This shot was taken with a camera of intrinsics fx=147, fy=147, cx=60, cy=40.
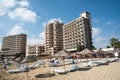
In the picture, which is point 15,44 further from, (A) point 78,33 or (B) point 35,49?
(A) point 78,33

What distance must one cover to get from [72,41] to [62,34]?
14253 millimetres

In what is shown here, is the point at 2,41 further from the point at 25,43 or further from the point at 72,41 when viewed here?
the point at 72,41

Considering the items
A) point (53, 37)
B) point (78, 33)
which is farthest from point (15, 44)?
point (78, 33)

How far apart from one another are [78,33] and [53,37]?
70.4 ft

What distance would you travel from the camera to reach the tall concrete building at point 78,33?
78.9 metres

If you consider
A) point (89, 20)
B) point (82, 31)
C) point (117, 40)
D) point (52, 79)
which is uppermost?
point (89, 20)

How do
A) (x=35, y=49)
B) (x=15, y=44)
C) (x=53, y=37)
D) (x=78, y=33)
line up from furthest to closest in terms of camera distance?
1. (x=15, y=44)
2. (x=35, y=49)
3. (x=53, y=37)
4. (x=78, y=33)

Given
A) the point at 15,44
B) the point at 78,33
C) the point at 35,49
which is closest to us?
the point at 78,33

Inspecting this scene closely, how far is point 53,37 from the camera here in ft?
319

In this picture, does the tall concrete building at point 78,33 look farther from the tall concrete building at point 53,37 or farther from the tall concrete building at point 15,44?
the tall concrete building at point 15,44

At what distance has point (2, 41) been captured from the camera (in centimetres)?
13712

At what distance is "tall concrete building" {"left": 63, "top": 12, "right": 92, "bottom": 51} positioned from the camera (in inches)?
3105

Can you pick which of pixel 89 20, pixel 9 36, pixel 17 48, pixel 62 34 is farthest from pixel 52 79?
pixel 9 36

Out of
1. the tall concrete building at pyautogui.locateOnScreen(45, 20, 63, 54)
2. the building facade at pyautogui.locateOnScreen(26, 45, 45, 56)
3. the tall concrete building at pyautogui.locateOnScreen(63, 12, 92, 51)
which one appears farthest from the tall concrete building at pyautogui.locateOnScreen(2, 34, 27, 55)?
the tall concrete building at pyautogui.locateOnScreen(63, 12, 92, 51)
